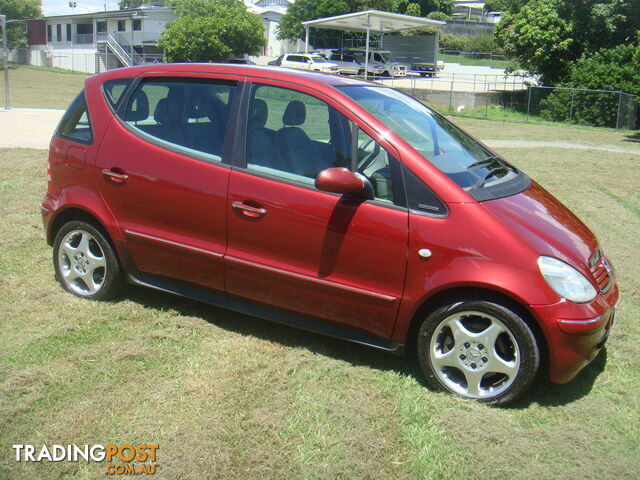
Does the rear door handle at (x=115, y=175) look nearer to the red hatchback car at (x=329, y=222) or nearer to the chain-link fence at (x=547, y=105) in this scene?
the red hatchback car at (x=329, y=222)

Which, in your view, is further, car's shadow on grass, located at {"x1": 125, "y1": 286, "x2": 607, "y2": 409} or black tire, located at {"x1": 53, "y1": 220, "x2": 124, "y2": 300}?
black tire, located at {"x1": 53, "y1": 220, "x2": 124, "y2": 300}

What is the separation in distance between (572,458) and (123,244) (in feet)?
10.7

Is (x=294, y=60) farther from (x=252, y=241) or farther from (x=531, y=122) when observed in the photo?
(x=252, y=241)

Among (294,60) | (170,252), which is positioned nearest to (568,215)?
(170,252)

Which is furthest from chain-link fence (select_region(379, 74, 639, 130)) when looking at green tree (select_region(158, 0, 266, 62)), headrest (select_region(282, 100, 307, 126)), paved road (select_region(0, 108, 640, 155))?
headrest (select_region(282, 100, 307, 126))

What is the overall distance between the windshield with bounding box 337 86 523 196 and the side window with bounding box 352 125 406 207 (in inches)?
8.0

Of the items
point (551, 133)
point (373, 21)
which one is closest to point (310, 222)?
point (551, 133)

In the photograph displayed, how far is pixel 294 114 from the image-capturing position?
4504 millimetres

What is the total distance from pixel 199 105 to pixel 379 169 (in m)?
1.46

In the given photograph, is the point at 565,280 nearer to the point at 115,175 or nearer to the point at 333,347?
the point at 333,347

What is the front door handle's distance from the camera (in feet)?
14.0

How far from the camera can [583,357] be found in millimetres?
3756

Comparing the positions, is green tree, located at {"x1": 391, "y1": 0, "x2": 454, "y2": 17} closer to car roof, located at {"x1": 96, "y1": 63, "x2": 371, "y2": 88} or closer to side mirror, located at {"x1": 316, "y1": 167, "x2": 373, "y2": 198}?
car roof, located at {"x1": 96, "y1": 63, "x2": 371, "y2": 88}

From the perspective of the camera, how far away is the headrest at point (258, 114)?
4.49 meters
